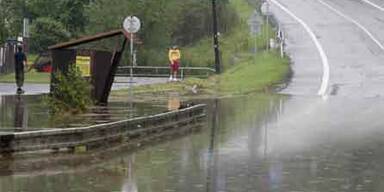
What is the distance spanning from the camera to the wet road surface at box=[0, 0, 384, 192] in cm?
1300

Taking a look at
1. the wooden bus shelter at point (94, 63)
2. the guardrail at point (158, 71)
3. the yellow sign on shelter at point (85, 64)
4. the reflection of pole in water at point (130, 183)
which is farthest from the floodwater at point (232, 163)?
the guardrail at point (158, 71)

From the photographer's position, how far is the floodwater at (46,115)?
1844 cm

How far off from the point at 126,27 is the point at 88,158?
15612 millimetres

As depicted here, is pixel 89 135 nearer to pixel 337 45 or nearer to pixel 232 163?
pixel 232 163

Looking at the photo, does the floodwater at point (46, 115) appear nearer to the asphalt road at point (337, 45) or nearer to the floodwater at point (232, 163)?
the floodwater at point (232, 163)

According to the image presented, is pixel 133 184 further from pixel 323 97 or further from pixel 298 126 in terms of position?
pixel 323 97

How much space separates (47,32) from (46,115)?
3568cm

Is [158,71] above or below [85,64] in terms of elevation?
below

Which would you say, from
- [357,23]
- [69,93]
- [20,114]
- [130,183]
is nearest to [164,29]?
[357,23]

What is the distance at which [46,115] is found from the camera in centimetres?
2109

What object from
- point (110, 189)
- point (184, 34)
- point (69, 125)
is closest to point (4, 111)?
point (69, 125)

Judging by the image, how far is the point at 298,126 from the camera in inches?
906

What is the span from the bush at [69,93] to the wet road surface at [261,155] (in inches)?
105

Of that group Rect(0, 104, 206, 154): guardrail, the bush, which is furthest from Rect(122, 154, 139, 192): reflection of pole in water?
the bush
